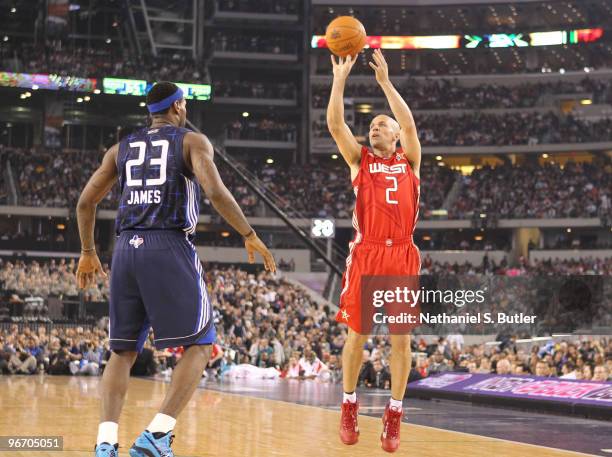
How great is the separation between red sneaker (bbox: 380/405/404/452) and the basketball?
279 cm

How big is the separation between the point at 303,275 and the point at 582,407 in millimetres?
28533

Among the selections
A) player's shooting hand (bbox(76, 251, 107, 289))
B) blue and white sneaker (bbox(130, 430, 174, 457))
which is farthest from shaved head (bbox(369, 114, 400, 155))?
blue and white sneaker (bbox(130, 430, 174, 457))

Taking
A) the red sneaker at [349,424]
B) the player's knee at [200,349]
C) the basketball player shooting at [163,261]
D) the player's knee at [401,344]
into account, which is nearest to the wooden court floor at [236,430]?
the red sneaker at [349,424]

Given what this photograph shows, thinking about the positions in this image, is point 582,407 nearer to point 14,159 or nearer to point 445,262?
point 445,262

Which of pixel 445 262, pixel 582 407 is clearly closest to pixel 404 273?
pixel 582 407

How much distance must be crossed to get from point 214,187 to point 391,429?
2.76 meters

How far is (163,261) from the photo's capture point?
5.89 meters

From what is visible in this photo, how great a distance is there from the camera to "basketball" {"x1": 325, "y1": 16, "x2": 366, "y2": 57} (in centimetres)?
768

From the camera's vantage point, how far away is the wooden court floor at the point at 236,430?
831 centimetres

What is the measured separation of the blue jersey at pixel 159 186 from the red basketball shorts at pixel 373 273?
190 cm

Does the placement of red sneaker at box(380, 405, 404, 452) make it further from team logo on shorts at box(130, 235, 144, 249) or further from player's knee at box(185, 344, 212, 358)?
team logo on shorts at box(130, 235, 144, 249)

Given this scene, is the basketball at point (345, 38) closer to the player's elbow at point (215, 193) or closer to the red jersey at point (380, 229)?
the red jersey at point (380, 229)

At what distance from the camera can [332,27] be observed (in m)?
7.81

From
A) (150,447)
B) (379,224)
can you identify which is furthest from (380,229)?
(150,447)
